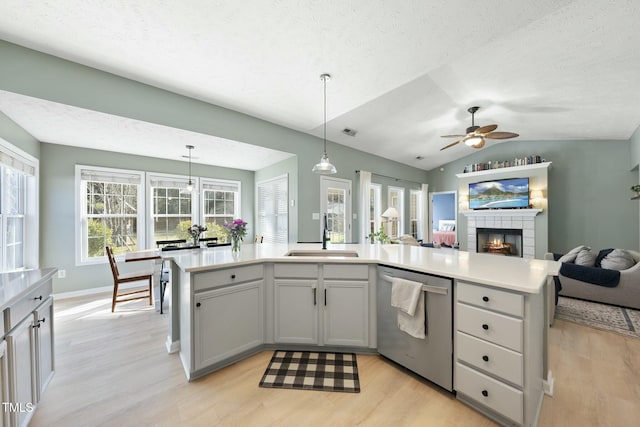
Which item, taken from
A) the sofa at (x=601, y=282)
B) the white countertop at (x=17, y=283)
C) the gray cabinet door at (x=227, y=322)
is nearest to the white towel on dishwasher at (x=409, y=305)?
the gray cabinet door at (x=227, y=322)

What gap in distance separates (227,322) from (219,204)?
156 inches

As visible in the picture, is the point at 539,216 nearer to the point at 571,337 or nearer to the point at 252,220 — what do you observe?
the point at 571,337

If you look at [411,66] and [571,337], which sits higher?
[411,66]

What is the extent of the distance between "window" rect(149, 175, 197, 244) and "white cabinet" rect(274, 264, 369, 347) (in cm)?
340

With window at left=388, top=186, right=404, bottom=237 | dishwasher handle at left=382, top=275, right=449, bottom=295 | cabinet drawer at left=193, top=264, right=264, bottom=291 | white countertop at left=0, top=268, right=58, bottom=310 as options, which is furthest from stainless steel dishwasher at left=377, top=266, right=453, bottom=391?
window at left=388, top=186, right=404, bottom=237

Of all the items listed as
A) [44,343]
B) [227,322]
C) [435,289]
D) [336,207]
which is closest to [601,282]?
[435,289]

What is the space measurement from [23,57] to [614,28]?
520 centimetres

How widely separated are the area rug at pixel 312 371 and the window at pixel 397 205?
4.78 meters

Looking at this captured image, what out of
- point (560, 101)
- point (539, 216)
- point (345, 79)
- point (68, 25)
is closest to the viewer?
point (68, 25)

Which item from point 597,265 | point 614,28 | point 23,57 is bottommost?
point 597,265

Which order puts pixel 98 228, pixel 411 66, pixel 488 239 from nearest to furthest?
pixel 411 66, pixel 98 228, pixel 488 239

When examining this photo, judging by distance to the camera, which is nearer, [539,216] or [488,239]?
[539,216]

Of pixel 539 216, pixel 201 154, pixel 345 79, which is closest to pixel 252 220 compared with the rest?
pixel 201 154

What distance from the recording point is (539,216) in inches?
221
